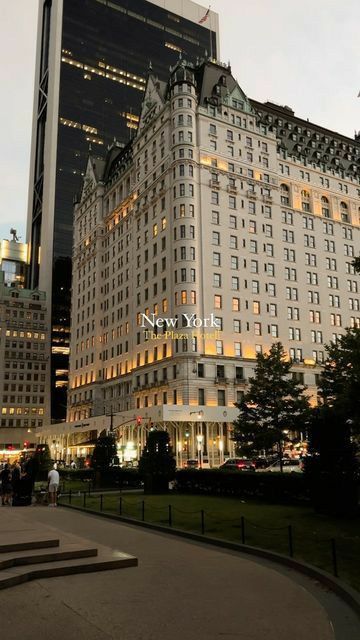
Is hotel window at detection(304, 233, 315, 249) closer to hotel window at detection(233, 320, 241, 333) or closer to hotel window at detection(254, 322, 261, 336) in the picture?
hotel window at detection(254, 322, 261, 336)

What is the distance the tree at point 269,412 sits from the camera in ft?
160

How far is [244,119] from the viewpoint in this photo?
87.2 m

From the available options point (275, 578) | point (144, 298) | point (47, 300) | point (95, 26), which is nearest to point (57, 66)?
point (95, 26)

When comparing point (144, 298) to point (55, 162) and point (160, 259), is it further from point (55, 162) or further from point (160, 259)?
point (55, 162)

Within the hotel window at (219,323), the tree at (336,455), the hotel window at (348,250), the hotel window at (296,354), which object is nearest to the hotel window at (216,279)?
the hotel window at (219,323)

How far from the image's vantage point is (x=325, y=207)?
95688 mm

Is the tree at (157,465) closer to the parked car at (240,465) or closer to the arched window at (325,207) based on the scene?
the parked car at (240,465)

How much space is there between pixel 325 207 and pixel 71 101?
10305cm

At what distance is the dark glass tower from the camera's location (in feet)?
509

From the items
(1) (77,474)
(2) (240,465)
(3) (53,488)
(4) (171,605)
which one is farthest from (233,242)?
(4) (171,605)

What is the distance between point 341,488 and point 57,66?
17194 cm

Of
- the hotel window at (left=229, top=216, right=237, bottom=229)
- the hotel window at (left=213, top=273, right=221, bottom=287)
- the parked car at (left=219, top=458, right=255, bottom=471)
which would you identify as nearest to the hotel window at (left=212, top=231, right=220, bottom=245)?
the hotel window at (left=229, top=216, right=237, bottom=229)

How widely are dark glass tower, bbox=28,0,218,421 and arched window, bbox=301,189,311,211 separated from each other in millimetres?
77808

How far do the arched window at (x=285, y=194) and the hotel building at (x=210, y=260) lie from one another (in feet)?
0.62
